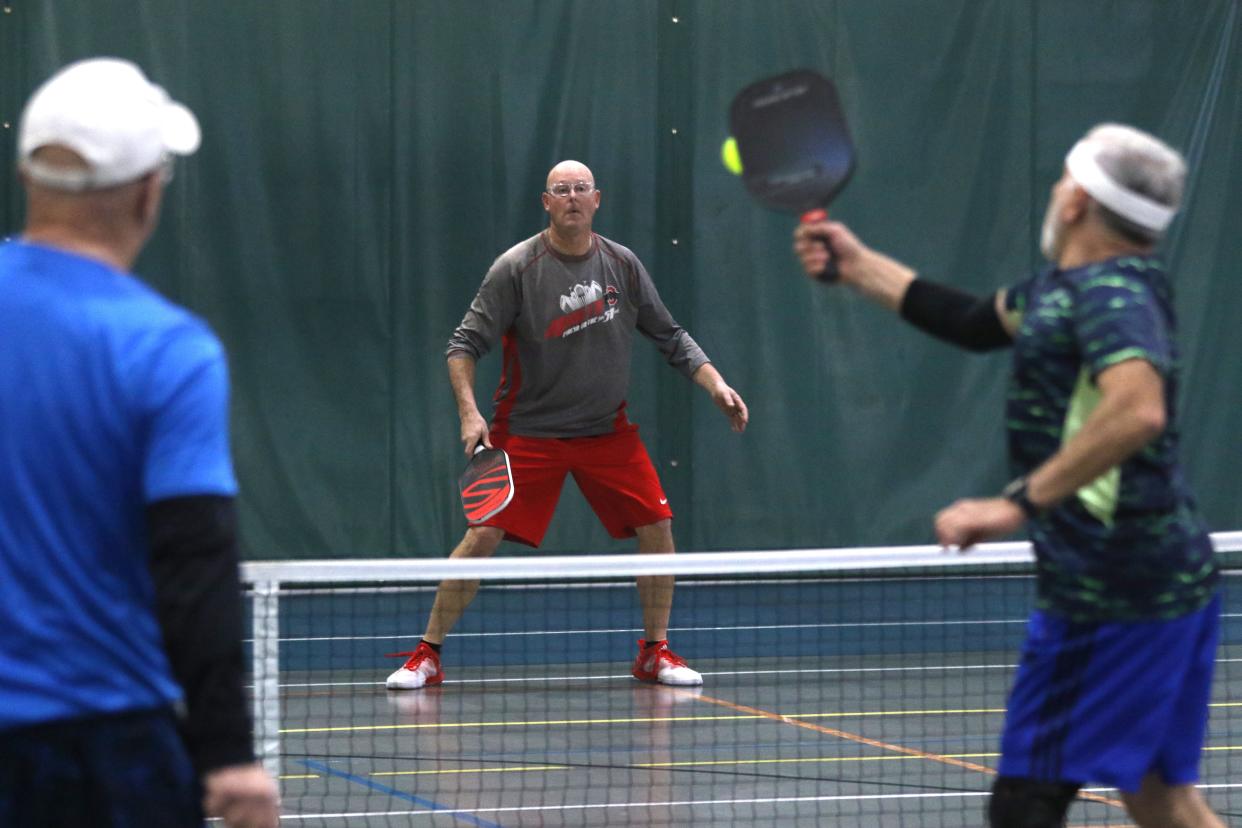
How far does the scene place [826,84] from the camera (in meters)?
3.79

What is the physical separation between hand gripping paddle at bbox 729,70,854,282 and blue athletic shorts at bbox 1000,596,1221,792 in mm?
1021

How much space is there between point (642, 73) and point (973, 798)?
5796 millimetres

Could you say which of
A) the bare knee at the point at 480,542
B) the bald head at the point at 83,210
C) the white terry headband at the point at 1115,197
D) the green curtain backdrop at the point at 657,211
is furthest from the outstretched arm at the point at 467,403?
the bald head at the point at 83,210

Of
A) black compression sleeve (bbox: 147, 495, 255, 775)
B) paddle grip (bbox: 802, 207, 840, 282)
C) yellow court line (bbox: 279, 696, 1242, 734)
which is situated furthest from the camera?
yellow court line (bbox: 279, 696, 1242, 734)

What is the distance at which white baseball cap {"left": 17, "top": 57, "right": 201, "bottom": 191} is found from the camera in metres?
2.09

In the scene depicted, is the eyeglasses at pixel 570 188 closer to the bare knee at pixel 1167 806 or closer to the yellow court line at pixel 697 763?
the yellow court line at pixel 697 763

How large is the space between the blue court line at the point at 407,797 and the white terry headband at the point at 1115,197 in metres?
2.71

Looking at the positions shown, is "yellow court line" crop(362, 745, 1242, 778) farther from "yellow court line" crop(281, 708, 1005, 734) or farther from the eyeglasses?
the eyeglasses

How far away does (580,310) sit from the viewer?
7.52 m

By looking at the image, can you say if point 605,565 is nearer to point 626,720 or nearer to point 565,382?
point 626,720

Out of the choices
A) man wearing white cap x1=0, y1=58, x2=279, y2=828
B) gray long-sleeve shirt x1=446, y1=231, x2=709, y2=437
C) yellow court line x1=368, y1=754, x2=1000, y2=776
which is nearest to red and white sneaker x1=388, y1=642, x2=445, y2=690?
gray long-sleeve shirt x1=446, y1=231, x2=709, y2=437

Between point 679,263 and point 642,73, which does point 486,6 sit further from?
point 679,263

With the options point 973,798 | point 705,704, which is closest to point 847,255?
point 973,798

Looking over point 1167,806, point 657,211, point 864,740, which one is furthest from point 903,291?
point 657,211
